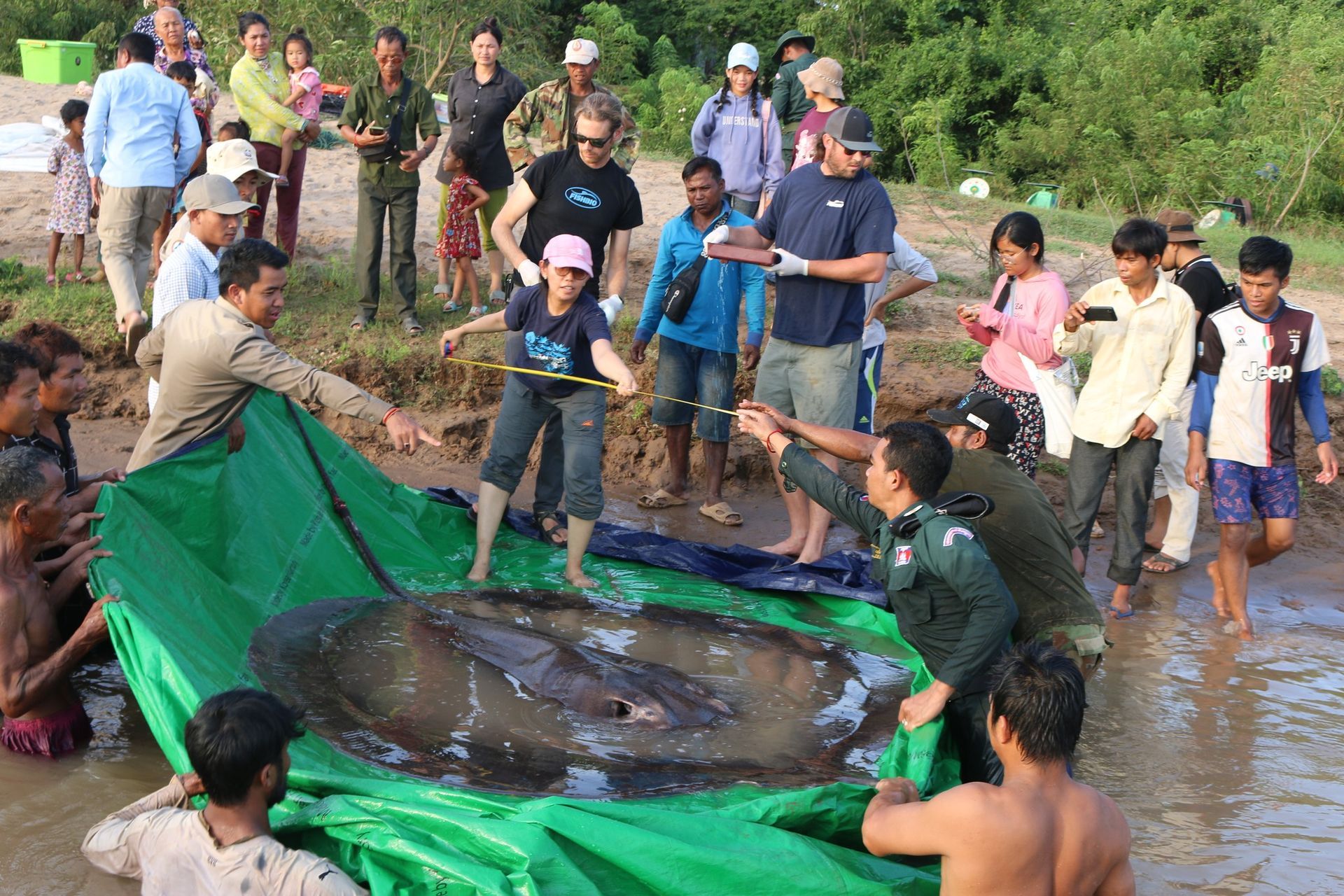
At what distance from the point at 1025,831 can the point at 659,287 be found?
4.78 m

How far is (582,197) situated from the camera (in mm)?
6973

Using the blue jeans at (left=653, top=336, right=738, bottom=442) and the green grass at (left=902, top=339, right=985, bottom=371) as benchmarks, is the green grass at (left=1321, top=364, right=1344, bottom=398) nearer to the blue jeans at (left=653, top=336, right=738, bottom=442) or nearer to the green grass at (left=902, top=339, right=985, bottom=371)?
the green grass at (left=902, top=339, right=985, bottom=371)

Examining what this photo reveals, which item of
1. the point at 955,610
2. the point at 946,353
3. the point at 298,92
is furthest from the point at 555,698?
the point at 298,92

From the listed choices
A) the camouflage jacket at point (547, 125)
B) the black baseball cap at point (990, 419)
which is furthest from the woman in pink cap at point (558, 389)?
the camouflage jacket at point (547, 125)

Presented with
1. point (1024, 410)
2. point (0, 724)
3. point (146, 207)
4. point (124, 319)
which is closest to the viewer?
point (0, 724)

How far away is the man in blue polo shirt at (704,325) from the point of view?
7.33 m

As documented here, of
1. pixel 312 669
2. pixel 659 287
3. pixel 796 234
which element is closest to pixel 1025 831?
pixel 312 669

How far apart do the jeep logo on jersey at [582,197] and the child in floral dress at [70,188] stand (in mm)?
4721

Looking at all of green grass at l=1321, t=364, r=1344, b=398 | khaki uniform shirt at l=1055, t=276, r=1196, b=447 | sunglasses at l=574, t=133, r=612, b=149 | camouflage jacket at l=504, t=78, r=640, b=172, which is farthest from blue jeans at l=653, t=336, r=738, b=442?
green grass at l=1321, t=364, r=1344, b=398

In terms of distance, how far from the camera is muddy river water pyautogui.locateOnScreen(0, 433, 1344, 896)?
4.21 meters

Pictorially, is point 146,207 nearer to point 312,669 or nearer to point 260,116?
point 260,116

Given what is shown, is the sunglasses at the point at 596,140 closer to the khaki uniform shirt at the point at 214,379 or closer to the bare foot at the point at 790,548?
the khaki uniform shirt at the point at 214,379

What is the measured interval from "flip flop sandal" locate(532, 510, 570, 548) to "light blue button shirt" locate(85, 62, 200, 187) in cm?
370

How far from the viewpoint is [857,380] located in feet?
22.6
